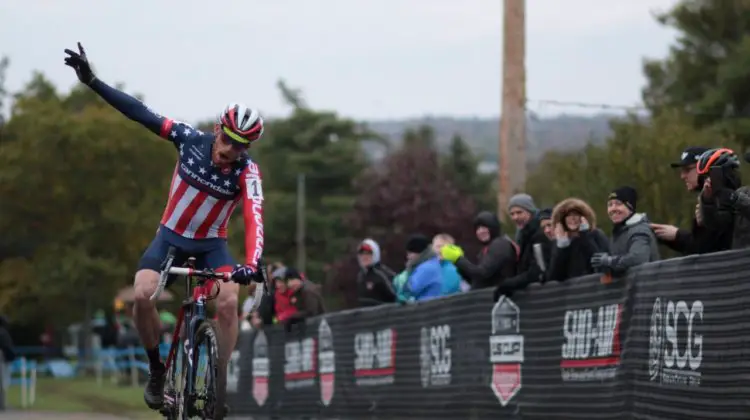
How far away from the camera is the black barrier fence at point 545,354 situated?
1098cm

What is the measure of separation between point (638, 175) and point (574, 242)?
17.1m

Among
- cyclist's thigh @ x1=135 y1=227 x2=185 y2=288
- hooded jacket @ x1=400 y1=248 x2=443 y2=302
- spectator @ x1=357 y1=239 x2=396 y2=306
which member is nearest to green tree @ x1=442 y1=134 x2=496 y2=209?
spectator @ x1=357 y1=239 x2=396 y2=306

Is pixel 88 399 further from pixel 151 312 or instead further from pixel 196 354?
pixel 196 354

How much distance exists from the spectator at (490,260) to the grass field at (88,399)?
570cm

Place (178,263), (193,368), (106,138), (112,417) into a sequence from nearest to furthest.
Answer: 1. (193,368)
2. (178,263)
3. (112,417)
4. (106,138)

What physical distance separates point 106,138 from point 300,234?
116 ft

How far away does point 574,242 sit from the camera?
13906 millimetres

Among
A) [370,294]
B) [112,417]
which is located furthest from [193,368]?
[112,417]

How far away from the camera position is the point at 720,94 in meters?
53.2

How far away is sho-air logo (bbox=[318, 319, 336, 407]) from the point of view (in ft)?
64.3

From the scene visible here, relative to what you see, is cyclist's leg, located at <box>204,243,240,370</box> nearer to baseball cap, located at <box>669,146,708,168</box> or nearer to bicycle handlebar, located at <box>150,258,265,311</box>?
bicycle handlebar, located at <box>150,258,265,311</box>

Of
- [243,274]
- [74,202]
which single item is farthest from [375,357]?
[74,202]

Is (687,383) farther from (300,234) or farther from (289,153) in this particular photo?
(289,153)

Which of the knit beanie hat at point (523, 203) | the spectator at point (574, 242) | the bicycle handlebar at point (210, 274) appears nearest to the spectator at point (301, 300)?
the knit beanie hat at point (523, 203)
